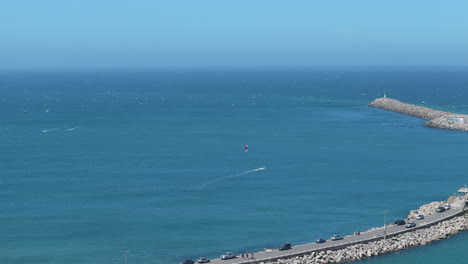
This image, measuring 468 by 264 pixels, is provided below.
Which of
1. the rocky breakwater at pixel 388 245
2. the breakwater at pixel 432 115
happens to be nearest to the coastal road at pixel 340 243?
the rocky breakwater at pixel 388 245

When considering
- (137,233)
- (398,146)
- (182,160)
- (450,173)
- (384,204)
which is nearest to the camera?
(137,233)

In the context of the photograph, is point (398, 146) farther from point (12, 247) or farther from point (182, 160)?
point (12, 247)

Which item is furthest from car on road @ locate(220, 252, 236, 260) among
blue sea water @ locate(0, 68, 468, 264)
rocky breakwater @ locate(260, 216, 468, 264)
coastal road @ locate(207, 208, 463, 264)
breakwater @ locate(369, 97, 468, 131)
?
breakwater @ locate(369, 97, 468, 131)

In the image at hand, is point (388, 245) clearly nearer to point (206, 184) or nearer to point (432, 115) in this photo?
point (206, 184)

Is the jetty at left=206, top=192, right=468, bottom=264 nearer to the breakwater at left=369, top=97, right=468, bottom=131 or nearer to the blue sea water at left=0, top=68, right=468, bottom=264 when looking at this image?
the blue sea water at left=0, top=68, right=468, bottom=264

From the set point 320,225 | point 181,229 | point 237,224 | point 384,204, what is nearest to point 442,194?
point 384,204

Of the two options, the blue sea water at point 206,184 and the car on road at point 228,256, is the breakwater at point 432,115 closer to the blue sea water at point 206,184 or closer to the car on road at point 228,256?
the blue sea water at point 206,184
